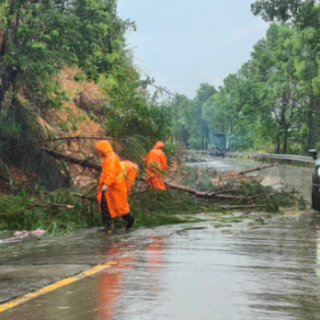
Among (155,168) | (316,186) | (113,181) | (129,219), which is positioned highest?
(155,168)

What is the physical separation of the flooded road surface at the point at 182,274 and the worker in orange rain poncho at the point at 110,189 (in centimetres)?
45

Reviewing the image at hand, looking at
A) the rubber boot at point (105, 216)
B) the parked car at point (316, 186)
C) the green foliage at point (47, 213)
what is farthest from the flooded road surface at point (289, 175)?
the rubber boot at point (105, 216)

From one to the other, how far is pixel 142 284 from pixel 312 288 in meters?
1.67

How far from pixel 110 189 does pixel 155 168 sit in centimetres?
318

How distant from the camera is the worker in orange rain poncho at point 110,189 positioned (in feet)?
41.4

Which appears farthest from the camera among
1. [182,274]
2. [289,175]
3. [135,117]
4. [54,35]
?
[289,175]

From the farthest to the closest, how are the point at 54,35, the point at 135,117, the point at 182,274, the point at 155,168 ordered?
the point at 135,117 < the point at 54,35 < the point at 155,168 < the point at 182,274

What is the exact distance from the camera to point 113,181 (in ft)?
41.2

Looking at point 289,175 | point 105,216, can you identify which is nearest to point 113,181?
point 105,216

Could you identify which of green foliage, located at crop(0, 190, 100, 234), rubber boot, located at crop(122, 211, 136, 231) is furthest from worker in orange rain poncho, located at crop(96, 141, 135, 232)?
green foliage, located at crop(0, 190, 100, 234)

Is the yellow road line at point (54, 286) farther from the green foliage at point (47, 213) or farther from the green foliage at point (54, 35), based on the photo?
the green foliage at point (54, 35)

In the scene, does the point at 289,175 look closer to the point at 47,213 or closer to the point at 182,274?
the point at 47,213

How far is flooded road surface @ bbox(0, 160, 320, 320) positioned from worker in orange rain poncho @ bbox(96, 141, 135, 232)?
0.45 meters

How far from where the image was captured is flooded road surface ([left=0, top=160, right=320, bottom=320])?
5.95 m
